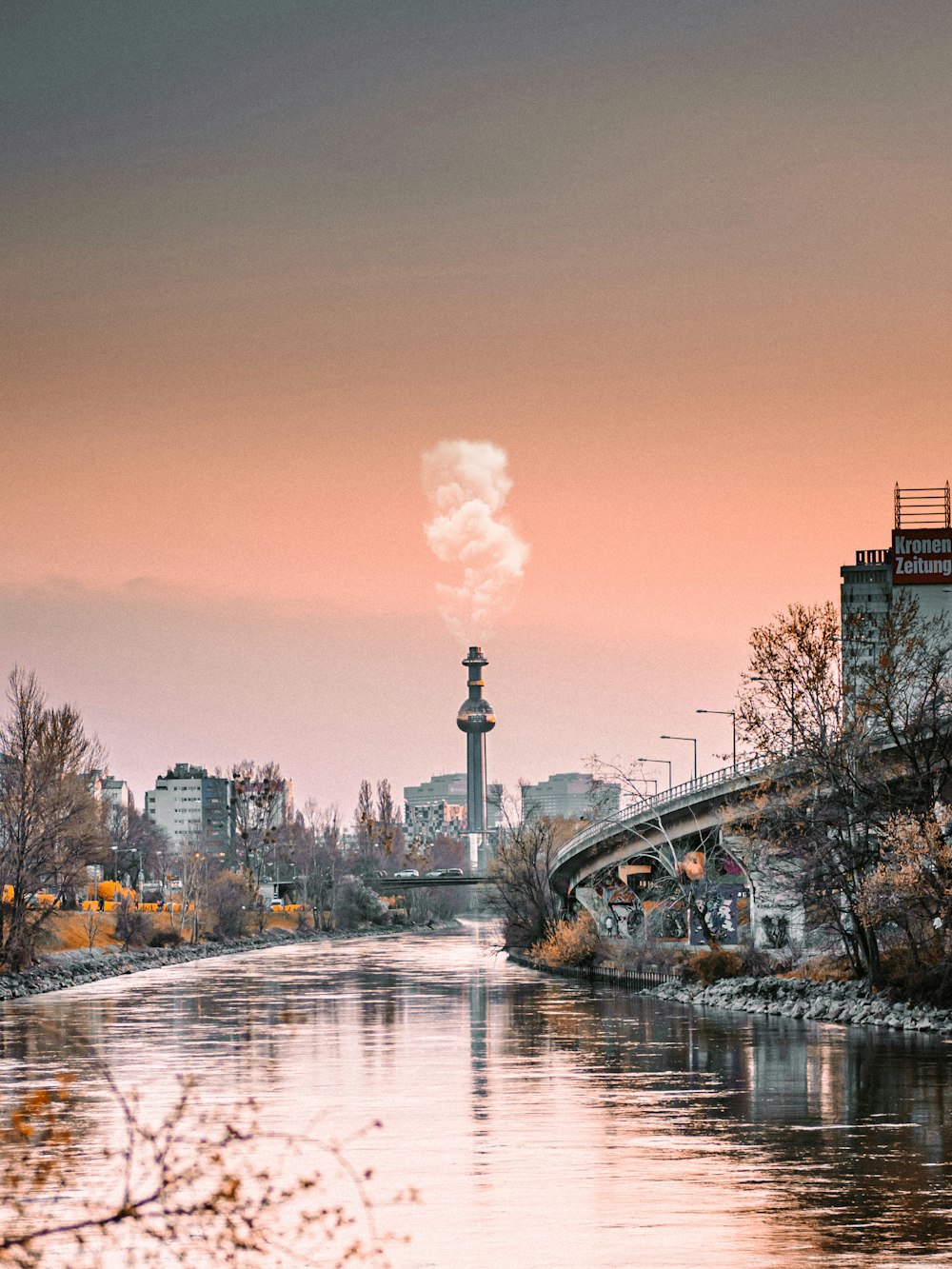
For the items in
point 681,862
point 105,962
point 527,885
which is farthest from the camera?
point 527,885

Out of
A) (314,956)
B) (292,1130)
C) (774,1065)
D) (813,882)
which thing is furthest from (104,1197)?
(314,956)

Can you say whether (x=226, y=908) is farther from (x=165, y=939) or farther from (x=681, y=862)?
(x=681, y=862)

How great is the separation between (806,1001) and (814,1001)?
1.05 meters

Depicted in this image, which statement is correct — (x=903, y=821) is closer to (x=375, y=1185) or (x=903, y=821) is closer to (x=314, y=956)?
(x=375, y=1185)

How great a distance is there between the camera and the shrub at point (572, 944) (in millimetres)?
95250

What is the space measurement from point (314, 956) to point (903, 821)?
80.0m

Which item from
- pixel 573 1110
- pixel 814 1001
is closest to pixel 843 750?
pixel 814 1001

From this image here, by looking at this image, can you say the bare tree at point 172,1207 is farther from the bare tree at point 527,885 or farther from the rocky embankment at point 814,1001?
the bare tree at point 527,885

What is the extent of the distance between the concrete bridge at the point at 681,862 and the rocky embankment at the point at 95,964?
89.2 ft

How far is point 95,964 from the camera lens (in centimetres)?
10025

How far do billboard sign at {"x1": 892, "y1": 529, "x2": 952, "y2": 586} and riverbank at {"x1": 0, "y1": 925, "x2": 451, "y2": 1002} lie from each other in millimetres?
56249

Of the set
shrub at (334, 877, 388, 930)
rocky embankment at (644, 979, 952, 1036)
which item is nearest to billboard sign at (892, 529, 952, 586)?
rocky embankment at (644, 979, 952, 1036)

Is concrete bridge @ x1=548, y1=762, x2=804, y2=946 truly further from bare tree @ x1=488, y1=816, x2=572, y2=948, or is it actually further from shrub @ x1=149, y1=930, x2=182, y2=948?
shrub @ x1=149, y1=930, x2=182, y2=948

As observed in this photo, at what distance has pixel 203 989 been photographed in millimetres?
85625
